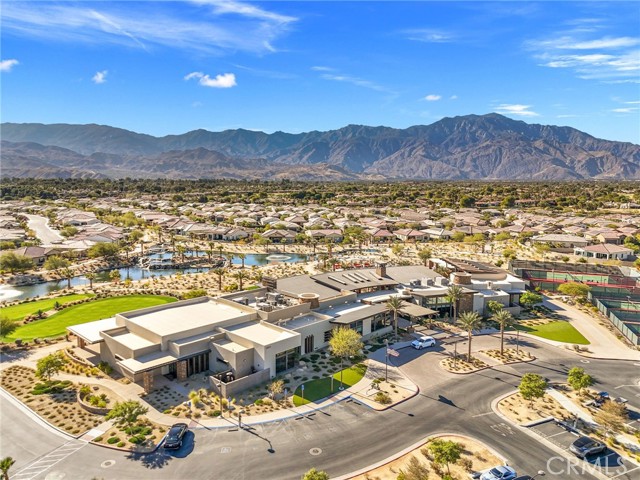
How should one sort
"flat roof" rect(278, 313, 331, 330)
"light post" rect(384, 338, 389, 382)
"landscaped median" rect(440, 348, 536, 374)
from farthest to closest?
1. "flat roof" rect(278, 313, 331, 330)
2. "landscaped median" rect(440, 348, 536, 374)
3. "light post" rect(384, 338, 389, 382)

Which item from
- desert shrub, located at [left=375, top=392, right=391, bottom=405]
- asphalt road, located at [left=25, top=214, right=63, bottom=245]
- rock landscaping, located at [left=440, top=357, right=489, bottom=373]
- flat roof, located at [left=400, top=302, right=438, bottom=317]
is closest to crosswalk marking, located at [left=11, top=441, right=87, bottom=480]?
desert shrub, located at [left=375, top=392, right=391, bottom=405]

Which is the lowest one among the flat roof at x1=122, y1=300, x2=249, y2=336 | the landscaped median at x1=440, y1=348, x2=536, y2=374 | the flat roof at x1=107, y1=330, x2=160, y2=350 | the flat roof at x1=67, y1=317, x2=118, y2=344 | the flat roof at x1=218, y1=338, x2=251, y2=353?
the landscaped median at x1=440, y1=348, x2=536, y2=374

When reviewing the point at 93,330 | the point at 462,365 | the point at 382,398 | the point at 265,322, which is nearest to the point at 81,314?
the point at 93,330

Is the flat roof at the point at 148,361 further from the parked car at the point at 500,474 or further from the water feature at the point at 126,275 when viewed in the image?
the water feature at the point at 126,275

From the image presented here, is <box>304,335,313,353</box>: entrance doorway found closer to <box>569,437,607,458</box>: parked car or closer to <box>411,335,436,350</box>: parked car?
<box>411,335,436,350</box>: parked car

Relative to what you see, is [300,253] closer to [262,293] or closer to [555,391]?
[262,293]

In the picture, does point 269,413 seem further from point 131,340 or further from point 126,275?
point 126,275

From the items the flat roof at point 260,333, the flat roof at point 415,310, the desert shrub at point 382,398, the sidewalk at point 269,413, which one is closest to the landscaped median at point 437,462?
the desert shrub at point 382,398
